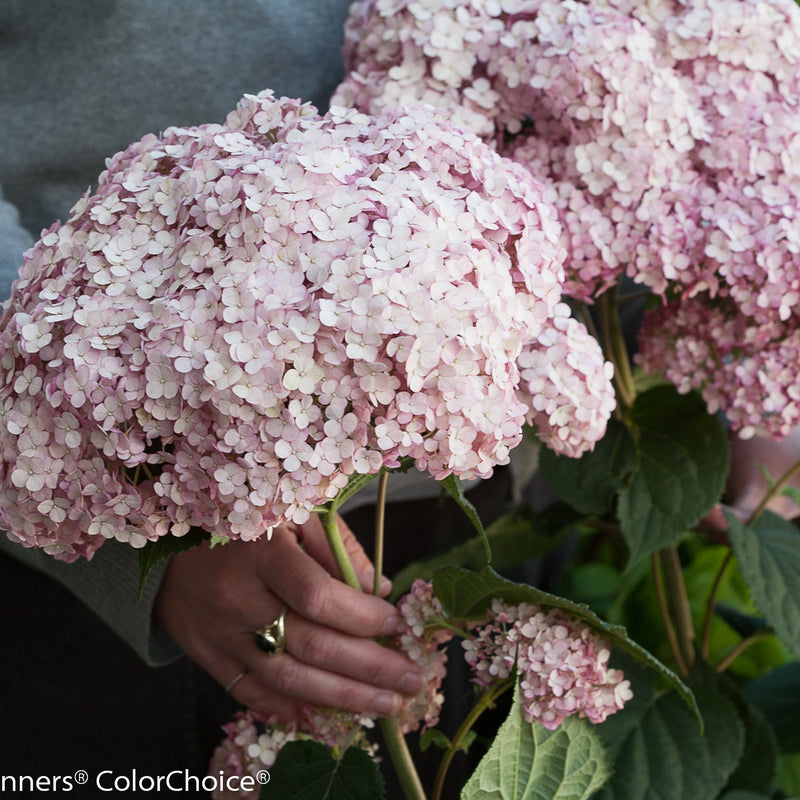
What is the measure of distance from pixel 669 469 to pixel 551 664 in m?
0.26

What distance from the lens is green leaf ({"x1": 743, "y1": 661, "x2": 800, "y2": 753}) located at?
948mm

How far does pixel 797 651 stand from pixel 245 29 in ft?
2.36

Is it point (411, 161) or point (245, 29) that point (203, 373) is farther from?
point (245, 29)

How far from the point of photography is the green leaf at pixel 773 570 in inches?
27.7

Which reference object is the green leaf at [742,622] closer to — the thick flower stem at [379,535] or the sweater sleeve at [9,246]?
the thick flower stem at [379,535]

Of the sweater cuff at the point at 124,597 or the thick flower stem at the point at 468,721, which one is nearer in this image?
the thick flower stem at the point at 468,721

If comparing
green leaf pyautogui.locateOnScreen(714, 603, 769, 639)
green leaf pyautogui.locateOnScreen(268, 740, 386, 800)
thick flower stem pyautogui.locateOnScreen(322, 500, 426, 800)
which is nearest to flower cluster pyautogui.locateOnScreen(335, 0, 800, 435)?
thick flower stem pyautogui.locateOnScreen(322, 500, 426, 800)

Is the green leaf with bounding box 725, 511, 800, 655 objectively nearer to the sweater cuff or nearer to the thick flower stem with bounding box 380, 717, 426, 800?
the thick flower stem with bounding box 380, 717, 426, 800

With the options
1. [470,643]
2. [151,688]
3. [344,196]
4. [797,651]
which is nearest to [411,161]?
[344,196]

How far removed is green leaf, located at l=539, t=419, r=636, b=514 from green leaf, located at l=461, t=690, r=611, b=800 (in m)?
0.18

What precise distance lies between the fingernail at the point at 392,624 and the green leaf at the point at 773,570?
29 centimetres

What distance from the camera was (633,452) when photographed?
73cm

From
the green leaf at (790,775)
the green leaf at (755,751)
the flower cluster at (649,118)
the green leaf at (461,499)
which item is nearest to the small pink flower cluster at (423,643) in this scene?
the green leaf at (461,499)

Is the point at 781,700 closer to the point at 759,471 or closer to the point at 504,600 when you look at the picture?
the point at 759,471
